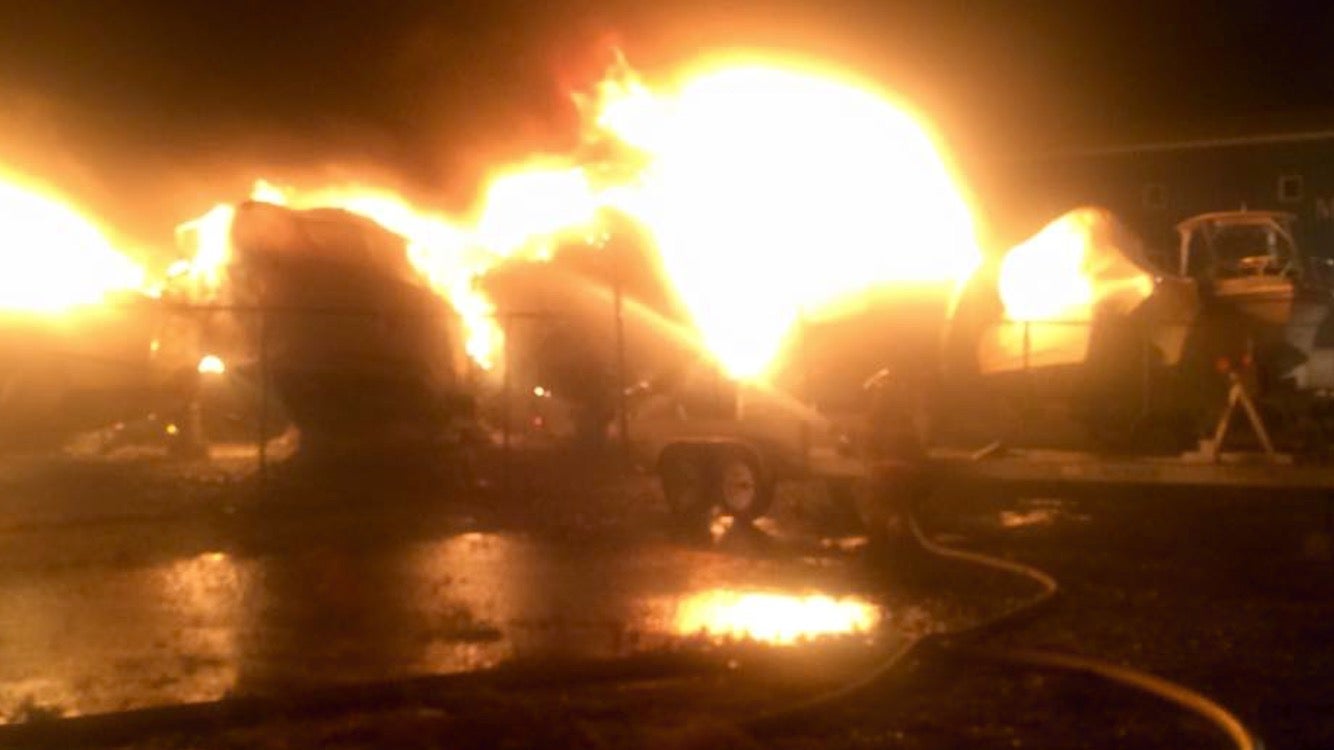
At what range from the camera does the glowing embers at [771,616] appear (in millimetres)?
11016

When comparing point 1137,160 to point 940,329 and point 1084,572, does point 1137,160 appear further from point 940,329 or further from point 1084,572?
point 1084,572

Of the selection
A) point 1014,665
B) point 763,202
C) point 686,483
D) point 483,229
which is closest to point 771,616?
point 1014,665

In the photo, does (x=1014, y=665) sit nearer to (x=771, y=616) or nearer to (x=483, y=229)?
(x=771, y=616)

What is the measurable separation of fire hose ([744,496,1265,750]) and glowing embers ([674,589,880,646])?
92 centimetres

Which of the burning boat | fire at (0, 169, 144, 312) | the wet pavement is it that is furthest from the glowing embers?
fire at (0, 169, 144, 312)

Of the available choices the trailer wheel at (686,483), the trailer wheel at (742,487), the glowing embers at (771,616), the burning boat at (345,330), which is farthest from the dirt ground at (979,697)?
the burning boat at (345,330)

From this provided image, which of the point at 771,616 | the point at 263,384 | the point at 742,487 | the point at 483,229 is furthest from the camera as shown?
the point at 483,229

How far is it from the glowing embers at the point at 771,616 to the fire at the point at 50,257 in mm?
13227

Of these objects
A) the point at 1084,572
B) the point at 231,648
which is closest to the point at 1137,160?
the point at 1084,572

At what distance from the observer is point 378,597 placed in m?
12.8

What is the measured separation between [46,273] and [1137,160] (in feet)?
113

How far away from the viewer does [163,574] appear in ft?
46.7

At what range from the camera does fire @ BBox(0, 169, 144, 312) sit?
75.3ft

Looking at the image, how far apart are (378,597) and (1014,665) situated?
17.0 ft
